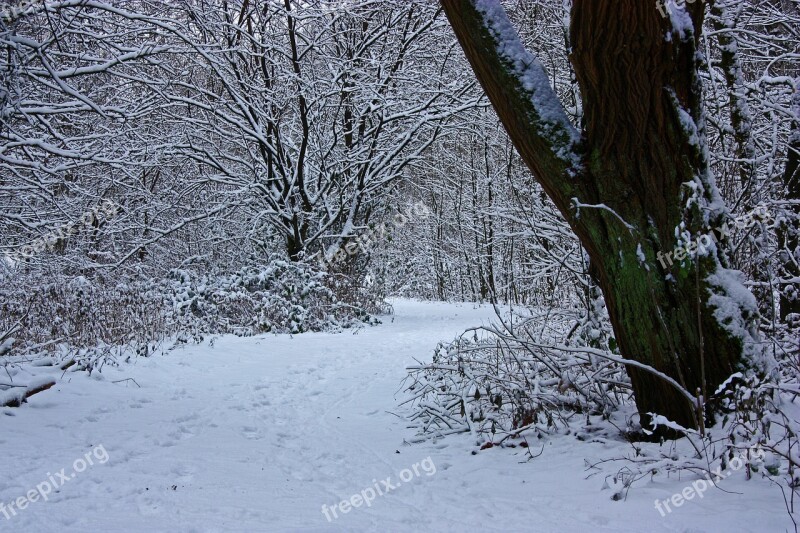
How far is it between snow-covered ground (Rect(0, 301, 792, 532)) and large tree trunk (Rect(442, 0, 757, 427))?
665 millimetres

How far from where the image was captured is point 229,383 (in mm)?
6004

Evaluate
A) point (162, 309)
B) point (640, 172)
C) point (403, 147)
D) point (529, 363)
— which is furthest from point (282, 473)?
point (403, 147)

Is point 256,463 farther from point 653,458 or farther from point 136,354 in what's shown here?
point 136,354

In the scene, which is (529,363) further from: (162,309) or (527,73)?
(162,309)

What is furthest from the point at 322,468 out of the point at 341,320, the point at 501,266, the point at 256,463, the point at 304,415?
the point at 501,266

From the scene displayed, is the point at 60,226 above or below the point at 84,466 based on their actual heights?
above

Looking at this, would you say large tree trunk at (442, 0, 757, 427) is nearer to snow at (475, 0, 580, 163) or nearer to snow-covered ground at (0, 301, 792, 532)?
snow at (475, 0, 580, 163)

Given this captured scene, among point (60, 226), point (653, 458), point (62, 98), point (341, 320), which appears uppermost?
point (62, 98)

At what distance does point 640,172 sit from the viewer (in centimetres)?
297

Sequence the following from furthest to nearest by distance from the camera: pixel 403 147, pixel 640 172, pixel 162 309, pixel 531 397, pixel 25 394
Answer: pixel 403 147, pixel 162 309, pixel 25 394, pixel 531 397, pixel 640 172

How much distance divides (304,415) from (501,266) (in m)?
18.3

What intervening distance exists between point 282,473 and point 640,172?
2.94 meters

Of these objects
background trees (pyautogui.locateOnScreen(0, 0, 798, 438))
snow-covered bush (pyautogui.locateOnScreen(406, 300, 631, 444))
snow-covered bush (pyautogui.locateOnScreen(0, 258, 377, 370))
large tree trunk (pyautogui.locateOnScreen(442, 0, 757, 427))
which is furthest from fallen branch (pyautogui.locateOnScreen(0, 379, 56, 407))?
large tree trunk (pyautogui.locateOnScreen(442, 0, 757, 427))

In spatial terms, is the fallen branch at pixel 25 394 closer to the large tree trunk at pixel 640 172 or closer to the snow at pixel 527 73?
the large tree trunk at pixel 640 172
